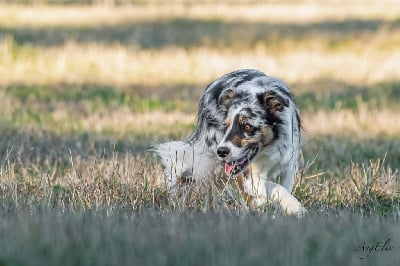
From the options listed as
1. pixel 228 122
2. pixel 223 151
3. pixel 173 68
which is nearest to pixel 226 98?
pixel 228 122

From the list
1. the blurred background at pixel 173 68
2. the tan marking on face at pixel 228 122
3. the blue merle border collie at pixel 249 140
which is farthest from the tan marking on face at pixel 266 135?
the blurred background at pixel 173 68

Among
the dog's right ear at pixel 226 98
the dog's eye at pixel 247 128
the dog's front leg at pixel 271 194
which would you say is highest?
the dog's right ear at pixel 226 98

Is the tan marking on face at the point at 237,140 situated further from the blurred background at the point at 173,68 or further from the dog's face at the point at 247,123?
the blurred background at the point at 173,68

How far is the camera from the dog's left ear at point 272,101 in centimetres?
777

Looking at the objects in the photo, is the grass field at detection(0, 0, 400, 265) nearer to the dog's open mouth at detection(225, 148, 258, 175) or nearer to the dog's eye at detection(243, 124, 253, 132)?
the dog's open mouth at detection(225, 148, 258, 175)

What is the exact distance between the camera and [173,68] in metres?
18.2

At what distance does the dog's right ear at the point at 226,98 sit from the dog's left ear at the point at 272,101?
8.4 inches

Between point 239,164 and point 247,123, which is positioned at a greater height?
point 247,123

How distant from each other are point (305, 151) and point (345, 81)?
237 inches

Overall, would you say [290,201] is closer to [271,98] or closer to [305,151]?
[271,98]

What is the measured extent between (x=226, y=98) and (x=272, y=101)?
13.9 inches

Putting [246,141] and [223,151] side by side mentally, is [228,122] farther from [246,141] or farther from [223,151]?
[223,151]

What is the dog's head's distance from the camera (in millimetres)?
7621

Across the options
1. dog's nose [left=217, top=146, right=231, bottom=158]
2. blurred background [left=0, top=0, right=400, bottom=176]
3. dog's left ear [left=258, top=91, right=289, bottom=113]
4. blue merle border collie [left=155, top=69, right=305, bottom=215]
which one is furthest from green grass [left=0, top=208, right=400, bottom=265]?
blurred background [left=0, top=0, right=400, bottom=176]
